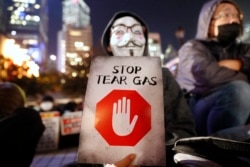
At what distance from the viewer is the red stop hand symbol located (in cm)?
108

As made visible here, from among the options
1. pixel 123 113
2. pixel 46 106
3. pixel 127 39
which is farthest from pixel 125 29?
pixel 46 106

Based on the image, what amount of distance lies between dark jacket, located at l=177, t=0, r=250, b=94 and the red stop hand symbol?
1240 millimetres

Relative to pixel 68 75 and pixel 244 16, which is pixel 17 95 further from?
pixel 68 75

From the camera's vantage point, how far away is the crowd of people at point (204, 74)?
1784 millimetres

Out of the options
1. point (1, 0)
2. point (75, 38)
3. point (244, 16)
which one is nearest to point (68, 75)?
point (1, 0)

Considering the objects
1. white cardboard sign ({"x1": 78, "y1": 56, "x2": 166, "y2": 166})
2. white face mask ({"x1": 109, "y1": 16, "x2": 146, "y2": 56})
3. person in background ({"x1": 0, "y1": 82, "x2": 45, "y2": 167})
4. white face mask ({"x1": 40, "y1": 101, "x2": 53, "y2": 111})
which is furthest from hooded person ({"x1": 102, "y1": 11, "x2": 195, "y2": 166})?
white face mask ({"x1": 40, "y1": 101, "x2": 53, "y2": 111})

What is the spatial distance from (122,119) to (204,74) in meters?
1.33

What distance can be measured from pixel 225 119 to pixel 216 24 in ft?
3.15

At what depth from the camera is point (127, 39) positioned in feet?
6.17

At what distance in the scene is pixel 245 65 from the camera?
2.15 metres

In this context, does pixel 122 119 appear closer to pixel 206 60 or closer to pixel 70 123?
pixel 206 60

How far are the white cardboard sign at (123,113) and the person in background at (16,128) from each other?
0.95 meters

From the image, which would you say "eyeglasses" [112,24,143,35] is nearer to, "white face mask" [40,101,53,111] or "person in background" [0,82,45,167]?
"person in background" [0,82,45,167]

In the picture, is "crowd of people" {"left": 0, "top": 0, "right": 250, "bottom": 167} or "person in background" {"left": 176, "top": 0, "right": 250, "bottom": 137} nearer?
"crowd of people" {"left": 0, "top": 0, "right": 250, "bottom": 167}
